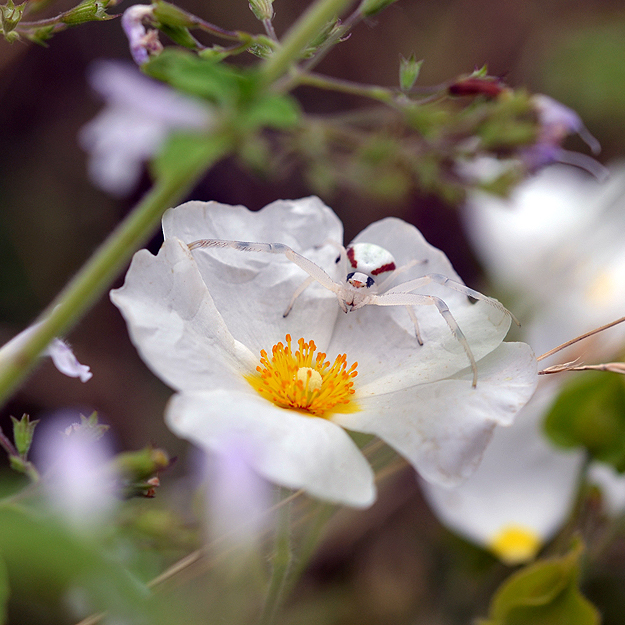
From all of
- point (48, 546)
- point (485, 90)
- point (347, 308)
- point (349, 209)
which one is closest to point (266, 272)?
point (347, 308)

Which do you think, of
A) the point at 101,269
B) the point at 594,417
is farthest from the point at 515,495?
the point at 101,269

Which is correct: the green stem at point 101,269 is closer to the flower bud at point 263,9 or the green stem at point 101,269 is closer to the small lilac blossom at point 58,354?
the small lilac blossom at point 58,354

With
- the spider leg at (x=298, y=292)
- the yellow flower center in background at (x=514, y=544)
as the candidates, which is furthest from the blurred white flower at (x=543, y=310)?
the spider leg at (x=298, y=292)

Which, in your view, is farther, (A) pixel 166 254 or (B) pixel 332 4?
(A) pixel 166 254

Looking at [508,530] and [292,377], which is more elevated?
[292,377]

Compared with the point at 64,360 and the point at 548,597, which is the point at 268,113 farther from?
the point at 548,597

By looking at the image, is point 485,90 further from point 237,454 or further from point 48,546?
point 48,546

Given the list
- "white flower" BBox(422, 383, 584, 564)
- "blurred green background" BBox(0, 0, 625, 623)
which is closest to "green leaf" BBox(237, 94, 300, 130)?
"white flower" BBox(422, 383, 584, 564)
